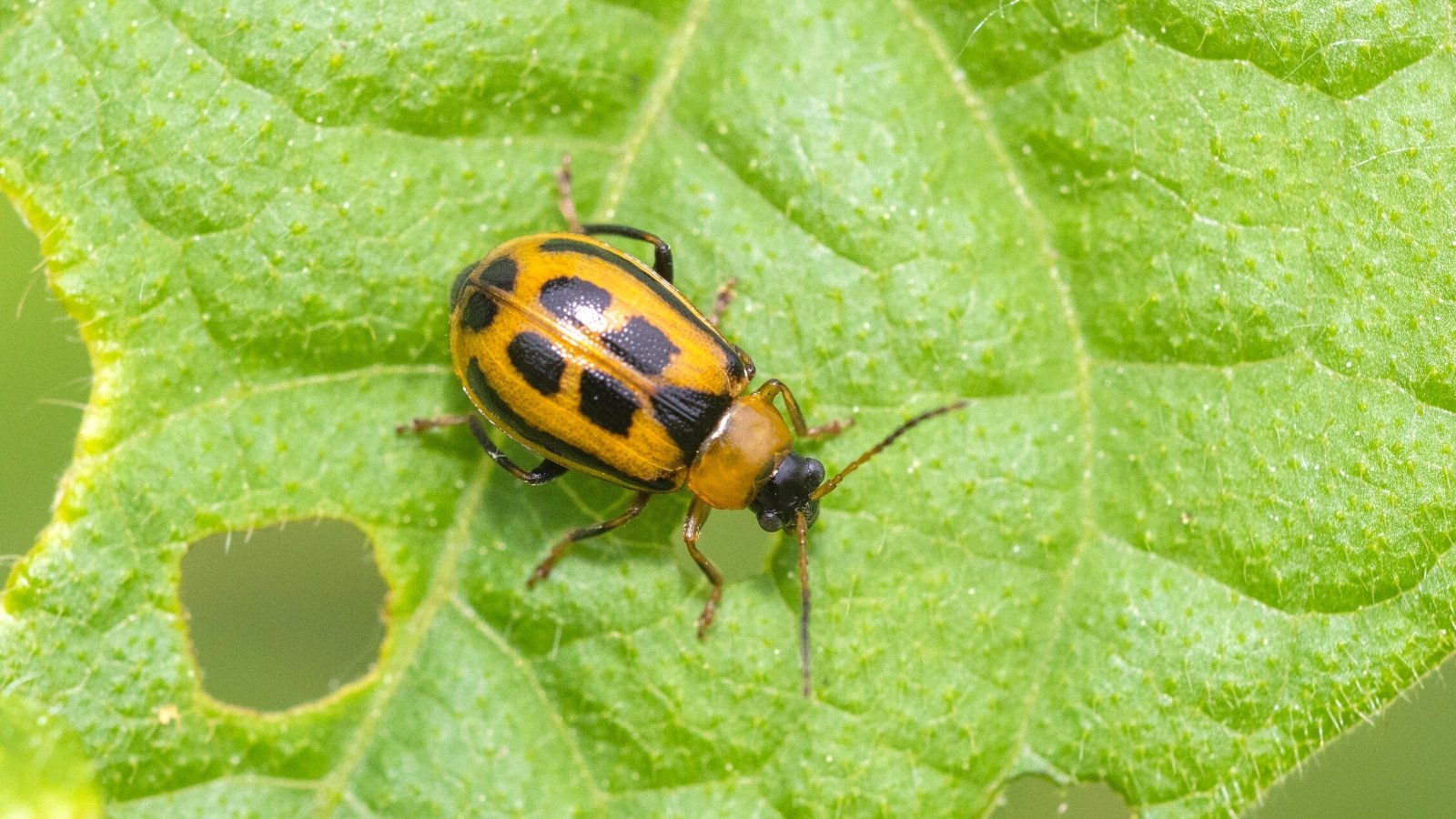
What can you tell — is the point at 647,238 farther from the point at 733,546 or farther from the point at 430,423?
the point at 733,546

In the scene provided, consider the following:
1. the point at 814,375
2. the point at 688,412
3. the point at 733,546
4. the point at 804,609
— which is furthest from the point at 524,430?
the point at 733,546

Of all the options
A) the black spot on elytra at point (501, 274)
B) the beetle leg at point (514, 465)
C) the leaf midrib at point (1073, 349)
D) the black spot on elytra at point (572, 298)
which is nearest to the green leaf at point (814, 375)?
the leaf midrib at point (1073, 349)

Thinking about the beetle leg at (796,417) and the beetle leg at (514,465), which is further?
the beetle leg at (796,417)

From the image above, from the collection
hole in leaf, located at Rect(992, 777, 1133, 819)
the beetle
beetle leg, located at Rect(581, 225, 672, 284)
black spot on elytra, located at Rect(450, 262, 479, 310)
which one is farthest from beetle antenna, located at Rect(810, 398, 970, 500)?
hole in leaf, located at Rect(992, 777, 1133, 819)

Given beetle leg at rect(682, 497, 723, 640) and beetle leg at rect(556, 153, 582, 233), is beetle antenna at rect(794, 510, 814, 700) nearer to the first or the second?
beetle leg at rect(682, 497, 723, 640)

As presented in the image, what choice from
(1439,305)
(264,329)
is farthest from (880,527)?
(264,329)

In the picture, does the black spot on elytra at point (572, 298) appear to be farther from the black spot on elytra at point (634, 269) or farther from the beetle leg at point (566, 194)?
the beetle leg at point (566, 194)
